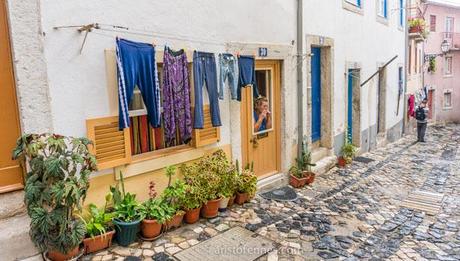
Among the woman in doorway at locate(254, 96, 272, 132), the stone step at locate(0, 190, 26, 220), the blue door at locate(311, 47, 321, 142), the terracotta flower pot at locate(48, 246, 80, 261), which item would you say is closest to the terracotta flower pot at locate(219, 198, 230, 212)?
the woman in doorway at locate(254, 96, 272, 132)

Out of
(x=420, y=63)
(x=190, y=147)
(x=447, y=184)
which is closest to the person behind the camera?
(x=190, y=147)

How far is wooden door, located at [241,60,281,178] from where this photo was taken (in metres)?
6.71

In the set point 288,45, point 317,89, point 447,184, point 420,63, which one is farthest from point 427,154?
point 420,63

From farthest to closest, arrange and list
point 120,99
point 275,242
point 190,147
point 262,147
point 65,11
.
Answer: point 262,147, point 190,147, point 275,242, point 120,99, point 65,11

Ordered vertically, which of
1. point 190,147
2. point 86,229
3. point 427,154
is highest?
point 190,147

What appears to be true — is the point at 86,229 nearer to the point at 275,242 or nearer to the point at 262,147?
the point at 275,242

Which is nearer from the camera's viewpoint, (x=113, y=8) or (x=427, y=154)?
(x=113, y=8)

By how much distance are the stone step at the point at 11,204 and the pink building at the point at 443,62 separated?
29.1 meters

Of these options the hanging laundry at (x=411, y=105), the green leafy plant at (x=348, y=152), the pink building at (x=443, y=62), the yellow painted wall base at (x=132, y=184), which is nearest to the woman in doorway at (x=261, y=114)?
the yellow painted wall base at (x=132, y=184)

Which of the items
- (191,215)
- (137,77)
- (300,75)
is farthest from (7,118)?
(300,75)

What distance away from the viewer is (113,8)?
4.41 m

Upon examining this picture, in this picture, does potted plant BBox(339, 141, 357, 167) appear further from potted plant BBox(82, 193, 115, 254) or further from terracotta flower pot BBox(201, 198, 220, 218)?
potted plant BBox(82, 193, 115, 254)

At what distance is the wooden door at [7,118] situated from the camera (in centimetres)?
376

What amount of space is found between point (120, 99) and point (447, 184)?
7795 millimetres
